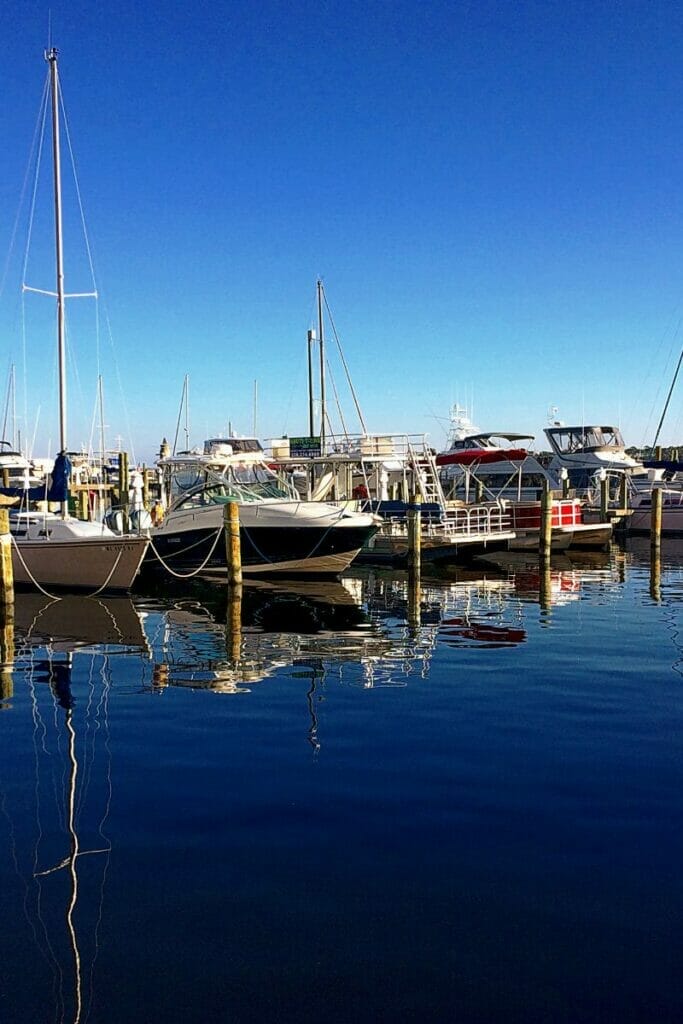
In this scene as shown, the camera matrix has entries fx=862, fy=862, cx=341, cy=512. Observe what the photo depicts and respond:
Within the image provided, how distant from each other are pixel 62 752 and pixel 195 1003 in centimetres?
523

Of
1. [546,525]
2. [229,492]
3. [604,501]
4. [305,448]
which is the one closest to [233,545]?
[229,492]

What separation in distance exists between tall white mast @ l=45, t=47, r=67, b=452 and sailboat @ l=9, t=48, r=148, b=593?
0.03 m

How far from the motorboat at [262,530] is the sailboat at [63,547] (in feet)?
7.29

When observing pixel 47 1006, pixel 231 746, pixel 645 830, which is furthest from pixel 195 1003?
pixel 231 746

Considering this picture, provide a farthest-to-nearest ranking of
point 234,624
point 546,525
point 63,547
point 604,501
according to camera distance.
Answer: point 604,501 < point 546,525 < point 63,547 < point 234,624

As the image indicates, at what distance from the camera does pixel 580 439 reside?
49.8 meters

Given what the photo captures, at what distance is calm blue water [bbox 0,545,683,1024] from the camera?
17.0ft

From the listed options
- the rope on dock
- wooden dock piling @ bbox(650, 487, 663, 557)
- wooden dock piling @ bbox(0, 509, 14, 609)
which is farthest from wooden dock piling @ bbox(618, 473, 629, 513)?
wooden dock piling @ bbox(0, 509, 14, 609)

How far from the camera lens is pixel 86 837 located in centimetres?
729

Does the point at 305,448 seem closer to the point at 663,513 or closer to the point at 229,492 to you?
the point at 229,492

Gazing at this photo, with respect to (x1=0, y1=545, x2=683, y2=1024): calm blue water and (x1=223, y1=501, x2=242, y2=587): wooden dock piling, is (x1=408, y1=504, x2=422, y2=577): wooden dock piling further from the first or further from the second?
(x1=0, y1=545, x2=683, y2=1024): calm blue water

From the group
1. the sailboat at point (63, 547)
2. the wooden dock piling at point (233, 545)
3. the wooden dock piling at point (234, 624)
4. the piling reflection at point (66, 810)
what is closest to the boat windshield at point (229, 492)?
the wooden dock piling at point (233, 545)

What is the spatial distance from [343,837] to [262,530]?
19284 mm

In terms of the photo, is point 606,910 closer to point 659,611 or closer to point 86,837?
point 86,837
